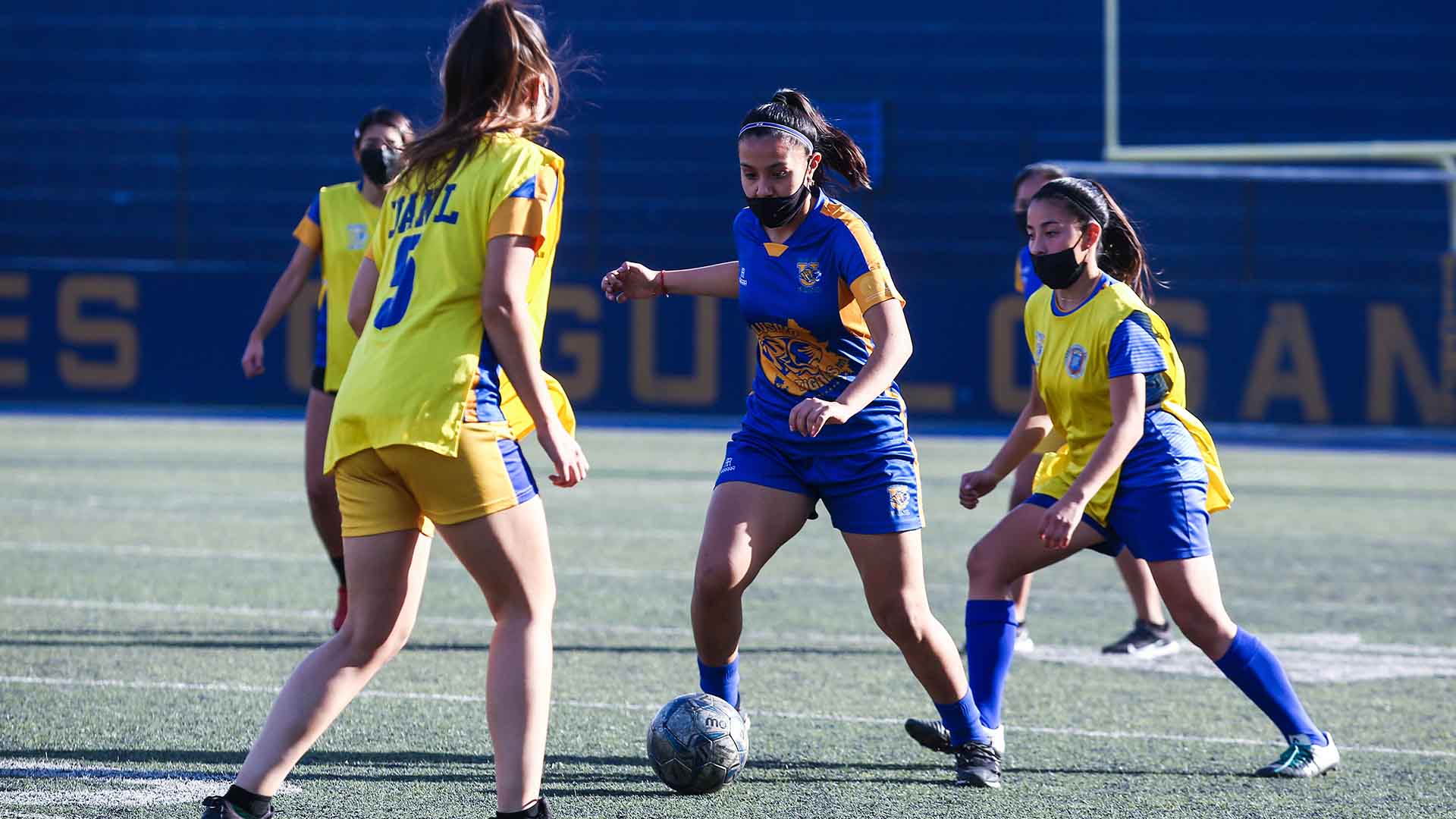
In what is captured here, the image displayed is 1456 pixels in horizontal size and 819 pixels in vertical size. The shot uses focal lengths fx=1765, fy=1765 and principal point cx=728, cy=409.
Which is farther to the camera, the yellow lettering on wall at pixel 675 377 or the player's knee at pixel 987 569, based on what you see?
the yellow lettering on wall at pixel 675 377

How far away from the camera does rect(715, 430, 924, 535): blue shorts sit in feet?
15.1

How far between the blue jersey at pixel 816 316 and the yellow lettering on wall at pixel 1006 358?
16.5m

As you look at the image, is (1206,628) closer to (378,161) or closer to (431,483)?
(431,483)

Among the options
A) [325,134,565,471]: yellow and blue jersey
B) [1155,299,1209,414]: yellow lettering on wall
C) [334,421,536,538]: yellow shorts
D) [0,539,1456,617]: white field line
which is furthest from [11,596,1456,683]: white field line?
[1155,299,1209,414]: yellow lettering on wall

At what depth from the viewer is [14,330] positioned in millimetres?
21906

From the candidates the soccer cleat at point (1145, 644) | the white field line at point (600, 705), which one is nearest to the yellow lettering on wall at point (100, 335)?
the white field line at point (600, 705)

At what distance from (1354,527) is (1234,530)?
3.02 ft

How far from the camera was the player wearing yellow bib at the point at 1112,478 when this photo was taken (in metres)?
4.86

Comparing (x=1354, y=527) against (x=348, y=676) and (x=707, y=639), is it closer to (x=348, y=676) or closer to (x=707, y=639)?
(x=707, y=639)

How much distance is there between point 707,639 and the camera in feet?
15.8

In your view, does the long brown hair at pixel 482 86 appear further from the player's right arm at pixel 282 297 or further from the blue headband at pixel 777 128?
the player's right arm at pixel 282 297

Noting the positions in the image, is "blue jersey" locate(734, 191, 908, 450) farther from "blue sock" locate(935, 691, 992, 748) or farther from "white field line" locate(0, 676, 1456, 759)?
"white field line" locate(0, 676, 1456, 759)

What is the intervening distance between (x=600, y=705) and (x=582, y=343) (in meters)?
16.0

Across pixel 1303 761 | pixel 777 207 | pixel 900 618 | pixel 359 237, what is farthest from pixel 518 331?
pixel 359 237
